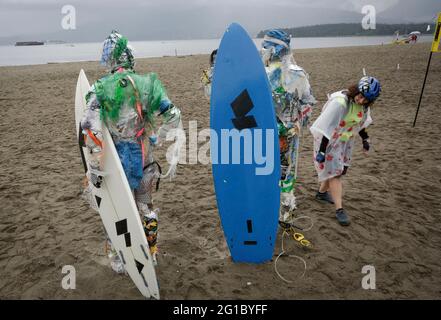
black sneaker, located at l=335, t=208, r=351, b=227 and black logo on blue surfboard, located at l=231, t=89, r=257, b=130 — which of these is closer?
black logo on blue surfboard, located at l=231, t=89, r=257, b=130

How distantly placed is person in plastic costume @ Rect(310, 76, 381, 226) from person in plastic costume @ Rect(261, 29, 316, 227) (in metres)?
0.24

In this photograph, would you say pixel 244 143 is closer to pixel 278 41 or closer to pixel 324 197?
pixel 278 41

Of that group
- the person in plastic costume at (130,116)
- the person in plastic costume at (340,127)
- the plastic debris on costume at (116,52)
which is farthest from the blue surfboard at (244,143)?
the person in plastic costume at (340,127)

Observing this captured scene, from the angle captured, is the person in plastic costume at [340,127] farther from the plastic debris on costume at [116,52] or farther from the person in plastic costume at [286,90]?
the plastic debris on costume at [116,52]

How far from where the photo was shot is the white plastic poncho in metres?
3.21

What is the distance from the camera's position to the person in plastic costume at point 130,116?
7.53 feet

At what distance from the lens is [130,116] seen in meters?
2.38

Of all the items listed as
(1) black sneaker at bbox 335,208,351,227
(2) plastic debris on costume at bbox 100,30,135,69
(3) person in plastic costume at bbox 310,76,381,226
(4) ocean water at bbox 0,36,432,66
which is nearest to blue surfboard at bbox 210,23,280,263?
(2) plastic debris on costume at bbox 100,30,135,69

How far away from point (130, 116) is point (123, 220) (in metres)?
0.81

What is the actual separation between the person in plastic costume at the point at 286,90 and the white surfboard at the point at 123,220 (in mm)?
1622

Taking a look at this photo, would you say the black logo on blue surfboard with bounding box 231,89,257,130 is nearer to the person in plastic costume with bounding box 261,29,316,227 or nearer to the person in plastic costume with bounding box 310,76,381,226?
the person in plastic costume with bounding box 261,29,316,227

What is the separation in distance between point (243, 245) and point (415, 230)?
2.04m

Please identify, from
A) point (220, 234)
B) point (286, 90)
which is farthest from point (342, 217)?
point (286, 90)
